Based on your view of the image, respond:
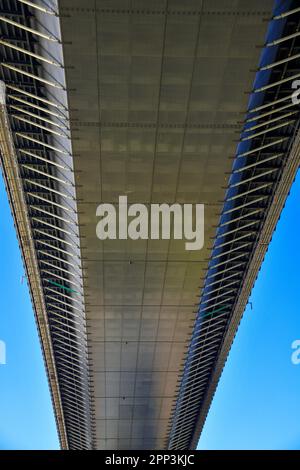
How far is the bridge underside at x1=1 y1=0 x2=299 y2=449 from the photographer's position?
29500mm

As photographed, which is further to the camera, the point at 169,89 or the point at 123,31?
the point at 169,89

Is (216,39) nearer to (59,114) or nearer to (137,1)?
(137,1)

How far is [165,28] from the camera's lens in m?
28.8

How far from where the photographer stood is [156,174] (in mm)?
38125

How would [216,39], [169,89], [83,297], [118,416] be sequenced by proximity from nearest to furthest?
1. [216,39]
2. [169,89]
3. [83,297]
4. [118,416]

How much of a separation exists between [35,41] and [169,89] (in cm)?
805

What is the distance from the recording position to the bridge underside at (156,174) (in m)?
29.5

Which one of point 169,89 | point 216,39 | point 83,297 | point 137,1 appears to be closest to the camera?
point 137,1

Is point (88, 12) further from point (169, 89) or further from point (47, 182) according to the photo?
point (47, 182)

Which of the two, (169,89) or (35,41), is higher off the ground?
(35,41)


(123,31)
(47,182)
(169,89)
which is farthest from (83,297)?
(123,31)

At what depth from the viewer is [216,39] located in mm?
29516
